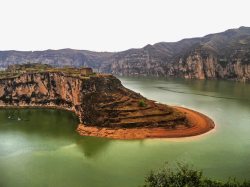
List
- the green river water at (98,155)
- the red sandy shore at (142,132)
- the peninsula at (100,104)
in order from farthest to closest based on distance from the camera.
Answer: the peninsula at (100,104), the red sandy shore at (142,132), the green river water at (98,155)

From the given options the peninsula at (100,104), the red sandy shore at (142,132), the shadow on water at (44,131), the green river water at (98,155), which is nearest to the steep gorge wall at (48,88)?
the peninsula at (100,104)

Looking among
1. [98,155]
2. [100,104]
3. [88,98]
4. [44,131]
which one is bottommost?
[98,155]

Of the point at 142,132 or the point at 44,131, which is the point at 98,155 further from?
the point at 44,131

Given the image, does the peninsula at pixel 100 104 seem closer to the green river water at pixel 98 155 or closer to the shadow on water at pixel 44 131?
the shadow on water at pixel 44 131

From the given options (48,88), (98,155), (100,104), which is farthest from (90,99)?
(48,88)

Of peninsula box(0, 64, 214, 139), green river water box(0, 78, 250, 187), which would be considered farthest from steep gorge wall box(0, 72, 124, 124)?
green river water box(0, 78, 250, 187)

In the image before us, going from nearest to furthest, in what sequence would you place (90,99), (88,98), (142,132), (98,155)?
(98,155)
(142,132)
(90,99)
(88,98)

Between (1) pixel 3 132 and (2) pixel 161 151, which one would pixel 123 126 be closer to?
(2) pixel 161 151
